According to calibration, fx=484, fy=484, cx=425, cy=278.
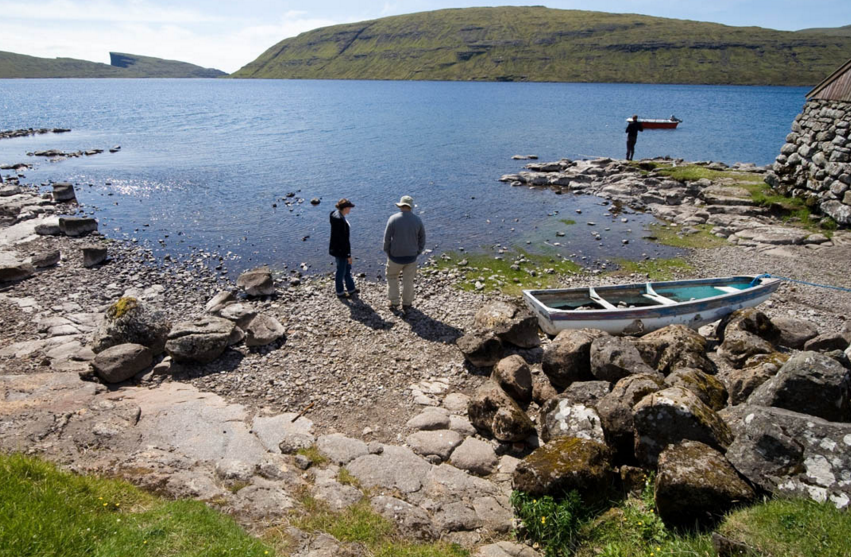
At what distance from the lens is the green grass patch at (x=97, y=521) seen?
5.89 m

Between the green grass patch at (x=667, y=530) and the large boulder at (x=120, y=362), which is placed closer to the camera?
the green grass patch at (x=667, y=530)

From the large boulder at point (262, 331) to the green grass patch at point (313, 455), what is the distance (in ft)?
19.2

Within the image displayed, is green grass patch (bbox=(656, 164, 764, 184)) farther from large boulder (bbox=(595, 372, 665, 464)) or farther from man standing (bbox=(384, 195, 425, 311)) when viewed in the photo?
large boulder (bbox=(595, 372, 665, 464))

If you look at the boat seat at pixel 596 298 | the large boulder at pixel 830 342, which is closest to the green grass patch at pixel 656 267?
the boat seat at pixel 596 298

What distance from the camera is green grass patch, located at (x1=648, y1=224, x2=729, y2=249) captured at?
2658 centimetres

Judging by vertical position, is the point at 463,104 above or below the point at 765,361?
Answer: above

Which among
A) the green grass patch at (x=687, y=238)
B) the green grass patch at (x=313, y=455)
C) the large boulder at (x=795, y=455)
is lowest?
the green grass patch at (x=687, y=238)

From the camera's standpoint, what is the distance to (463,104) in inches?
4747

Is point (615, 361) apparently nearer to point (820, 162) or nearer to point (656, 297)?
point (656, 297)

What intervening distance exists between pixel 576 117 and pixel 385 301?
8519 cm

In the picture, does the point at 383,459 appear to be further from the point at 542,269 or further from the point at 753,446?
the point at 542,269

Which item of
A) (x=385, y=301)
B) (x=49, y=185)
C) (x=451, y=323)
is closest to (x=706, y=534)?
(x=451, y=323)

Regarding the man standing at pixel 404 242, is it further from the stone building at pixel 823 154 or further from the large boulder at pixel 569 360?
the stone building at pixel 823 154

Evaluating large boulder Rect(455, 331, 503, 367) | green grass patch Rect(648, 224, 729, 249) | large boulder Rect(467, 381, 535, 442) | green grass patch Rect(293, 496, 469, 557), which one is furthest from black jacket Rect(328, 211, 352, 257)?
green grass patch Rect(648, 224, 729, 249)
